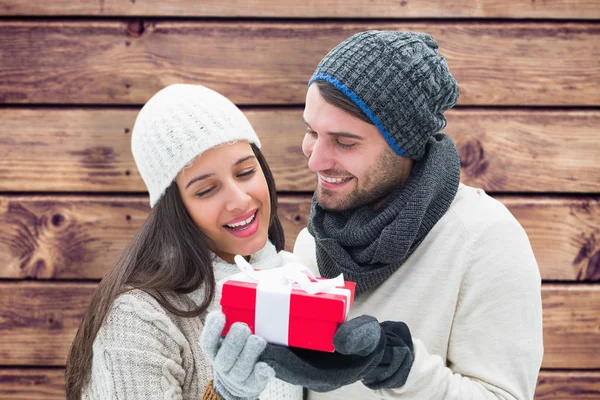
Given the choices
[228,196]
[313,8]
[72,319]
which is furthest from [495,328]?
[72,319]

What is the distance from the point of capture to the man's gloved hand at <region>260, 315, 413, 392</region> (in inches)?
40.2

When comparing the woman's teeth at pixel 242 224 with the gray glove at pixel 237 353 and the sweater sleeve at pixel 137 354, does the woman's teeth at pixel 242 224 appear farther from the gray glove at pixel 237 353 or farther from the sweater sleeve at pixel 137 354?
the gray glove at pixel 237 353

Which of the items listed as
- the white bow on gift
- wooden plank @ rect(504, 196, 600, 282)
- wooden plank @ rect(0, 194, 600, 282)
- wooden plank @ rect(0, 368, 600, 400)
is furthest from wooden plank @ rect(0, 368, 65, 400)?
wooden plank @ rect(504, 196, 600, 282)

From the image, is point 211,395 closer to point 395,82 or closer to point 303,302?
point 303,302

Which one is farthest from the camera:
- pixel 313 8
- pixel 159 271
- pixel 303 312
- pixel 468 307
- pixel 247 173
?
pixel 313 8

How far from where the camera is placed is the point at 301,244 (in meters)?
1.81

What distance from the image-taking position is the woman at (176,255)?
137cm

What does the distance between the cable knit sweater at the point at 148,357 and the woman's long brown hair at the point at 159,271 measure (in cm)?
3

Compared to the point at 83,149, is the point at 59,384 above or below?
below

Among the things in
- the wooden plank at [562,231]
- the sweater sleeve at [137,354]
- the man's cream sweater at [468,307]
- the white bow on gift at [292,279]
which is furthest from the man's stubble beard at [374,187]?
the wooden plank at [562,231]

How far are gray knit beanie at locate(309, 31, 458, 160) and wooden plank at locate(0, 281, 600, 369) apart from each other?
1.02 metres

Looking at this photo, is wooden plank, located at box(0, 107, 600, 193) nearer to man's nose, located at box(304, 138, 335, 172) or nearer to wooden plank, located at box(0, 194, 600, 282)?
wooden plank, located at box(0, 194, 600, 282)

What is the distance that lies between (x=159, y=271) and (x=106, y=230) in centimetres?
72

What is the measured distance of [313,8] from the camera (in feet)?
6.75
